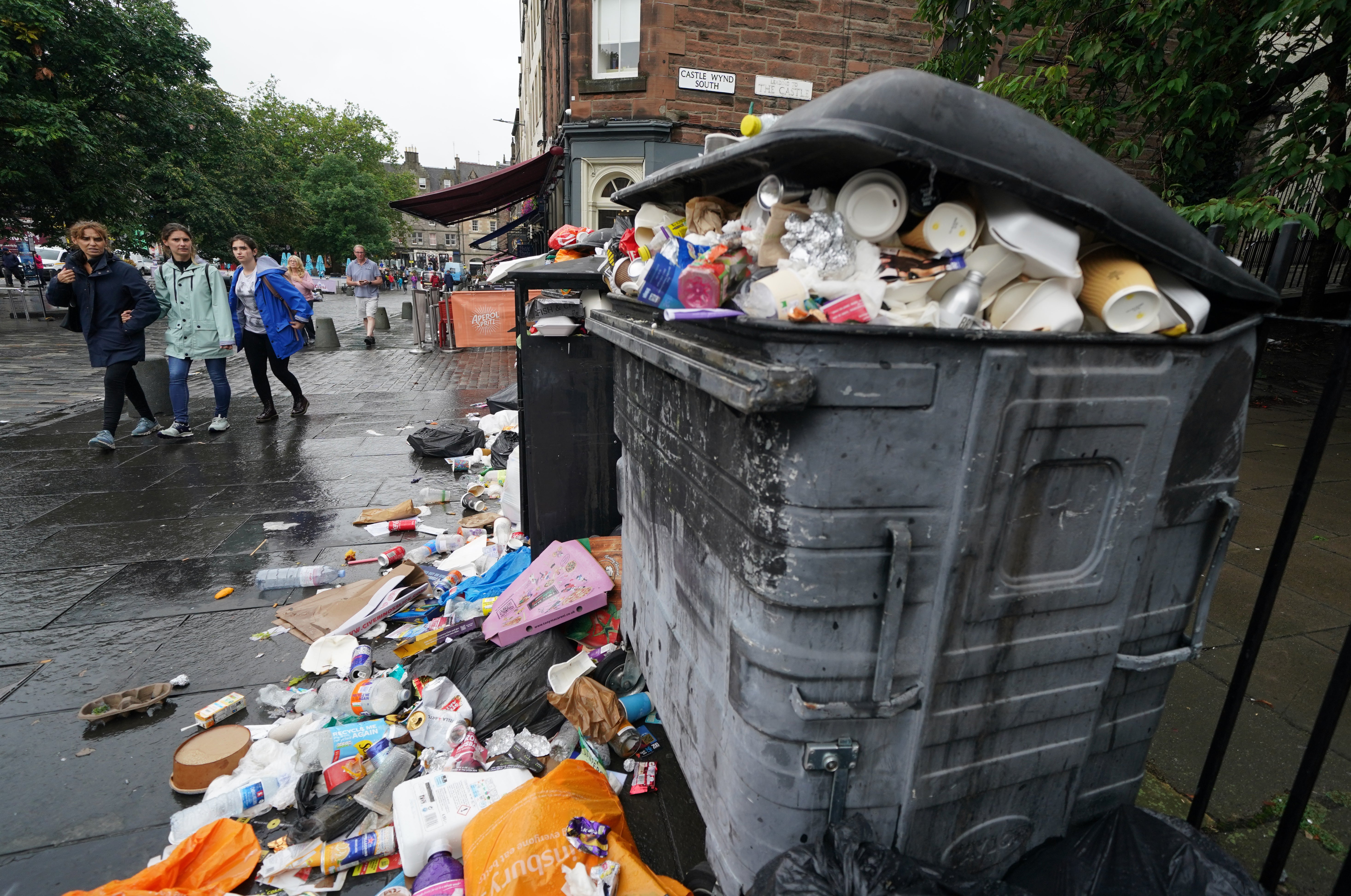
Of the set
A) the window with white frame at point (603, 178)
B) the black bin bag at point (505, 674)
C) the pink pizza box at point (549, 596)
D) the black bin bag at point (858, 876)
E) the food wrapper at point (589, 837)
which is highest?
the window with white frame at point (603, 178)

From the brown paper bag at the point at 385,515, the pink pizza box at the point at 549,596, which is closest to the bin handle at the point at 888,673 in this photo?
the pink pizza box at the point at 549,596

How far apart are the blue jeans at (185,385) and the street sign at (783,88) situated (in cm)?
844

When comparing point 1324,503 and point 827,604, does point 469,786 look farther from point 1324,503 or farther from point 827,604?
point 1324,503

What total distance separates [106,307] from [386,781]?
606 cm

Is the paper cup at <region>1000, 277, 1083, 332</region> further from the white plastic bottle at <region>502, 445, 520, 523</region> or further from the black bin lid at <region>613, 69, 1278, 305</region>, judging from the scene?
the white plastic bottle at <region>502, 445, 520, 523</region>

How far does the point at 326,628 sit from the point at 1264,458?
296 inches

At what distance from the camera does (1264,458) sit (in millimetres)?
5945

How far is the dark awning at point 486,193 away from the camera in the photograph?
14.2 m

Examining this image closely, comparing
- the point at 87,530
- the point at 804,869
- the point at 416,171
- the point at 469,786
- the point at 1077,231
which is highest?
the point at 416,171

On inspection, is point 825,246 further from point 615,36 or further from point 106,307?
point 615,36

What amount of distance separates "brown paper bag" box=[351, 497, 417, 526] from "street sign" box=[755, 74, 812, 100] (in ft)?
29.0

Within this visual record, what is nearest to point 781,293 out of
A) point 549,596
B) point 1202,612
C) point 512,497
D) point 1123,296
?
point 1123,296

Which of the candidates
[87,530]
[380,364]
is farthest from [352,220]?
[87,530]

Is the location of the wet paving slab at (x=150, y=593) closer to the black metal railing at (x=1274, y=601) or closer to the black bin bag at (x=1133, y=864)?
the black bin bag at (x=1133, y=864)
